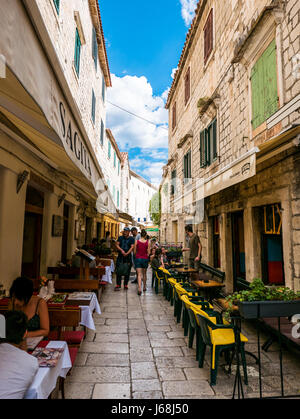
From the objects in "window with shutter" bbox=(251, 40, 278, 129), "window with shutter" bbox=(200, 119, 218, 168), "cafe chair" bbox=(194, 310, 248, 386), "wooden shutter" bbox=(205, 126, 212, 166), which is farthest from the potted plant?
"wooden shutter" bbox=(205, 126, 212, 166)

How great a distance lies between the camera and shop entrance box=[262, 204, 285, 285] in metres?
5.55

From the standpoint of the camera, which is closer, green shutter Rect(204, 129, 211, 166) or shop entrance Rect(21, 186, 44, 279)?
shop entrance Rect(21, 186, 44, 279)

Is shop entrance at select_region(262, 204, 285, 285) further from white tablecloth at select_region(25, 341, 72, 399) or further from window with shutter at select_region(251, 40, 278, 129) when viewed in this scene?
white tablecloth at select_region(25, 341, 72, 399)

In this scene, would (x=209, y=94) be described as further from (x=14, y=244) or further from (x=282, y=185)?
(x=14, y=244)

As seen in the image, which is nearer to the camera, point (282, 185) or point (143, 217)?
point (282, 185)

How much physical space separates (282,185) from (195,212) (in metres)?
5.88

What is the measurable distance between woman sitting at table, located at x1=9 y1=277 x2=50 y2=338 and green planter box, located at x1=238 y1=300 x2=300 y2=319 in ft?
7.01

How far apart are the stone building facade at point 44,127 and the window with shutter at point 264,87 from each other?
139 inches

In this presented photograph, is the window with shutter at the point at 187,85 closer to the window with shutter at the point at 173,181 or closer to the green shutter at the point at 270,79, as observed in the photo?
the window with shutter at the point at 173,181

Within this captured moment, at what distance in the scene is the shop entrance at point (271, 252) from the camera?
5.55 meters

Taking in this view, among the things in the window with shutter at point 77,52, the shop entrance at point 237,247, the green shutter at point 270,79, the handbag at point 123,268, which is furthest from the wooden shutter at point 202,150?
the window with shutter at point 77,52

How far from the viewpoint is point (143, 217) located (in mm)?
42938

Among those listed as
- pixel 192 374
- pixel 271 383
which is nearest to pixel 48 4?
pixel 192 374

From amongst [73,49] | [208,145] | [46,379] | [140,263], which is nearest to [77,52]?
[73,49]
